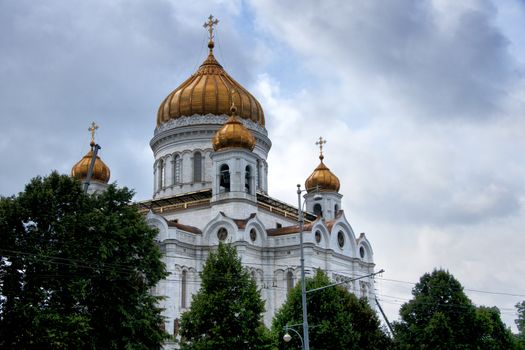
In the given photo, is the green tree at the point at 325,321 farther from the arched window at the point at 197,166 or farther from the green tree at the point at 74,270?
the arched window at the point at 197,166

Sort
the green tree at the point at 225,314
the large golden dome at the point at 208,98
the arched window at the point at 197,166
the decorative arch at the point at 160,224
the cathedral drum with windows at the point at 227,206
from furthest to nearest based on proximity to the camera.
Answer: the large golden dome at the point at 208,98
the arched window at the point at 197,166
the cathedral drum with windows at the point at 227,206
the decorative arch at the point at 160,224
the green tree at the point at 225,314

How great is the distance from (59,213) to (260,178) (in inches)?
1124

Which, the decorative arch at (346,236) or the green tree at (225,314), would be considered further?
the decorative arch at (346,236)

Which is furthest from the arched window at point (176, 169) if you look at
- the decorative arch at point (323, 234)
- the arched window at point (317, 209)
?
the decorative arch at point (323, 234)

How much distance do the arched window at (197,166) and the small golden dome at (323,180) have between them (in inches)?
366

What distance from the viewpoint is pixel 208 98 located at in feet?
187

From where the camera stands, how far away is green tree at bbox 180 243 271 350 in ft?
107

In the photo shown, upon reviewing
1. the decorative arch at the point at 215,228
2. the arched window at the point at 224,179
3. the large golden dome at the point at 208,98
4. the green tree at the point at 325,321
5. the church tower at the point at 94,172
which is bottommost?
the green tree at the point at 325,321

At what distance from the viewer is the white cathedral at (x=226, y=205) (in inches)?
1857

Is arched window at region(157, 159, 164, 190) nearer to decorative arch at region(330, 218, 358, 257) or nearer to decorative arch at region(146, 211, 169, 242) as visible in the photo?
decorative arch at region(146, 211, 169, 242)

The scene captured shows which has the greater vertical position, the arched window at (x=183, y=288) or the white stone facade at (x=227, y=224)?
the white stone facade at (x=227, y=224)

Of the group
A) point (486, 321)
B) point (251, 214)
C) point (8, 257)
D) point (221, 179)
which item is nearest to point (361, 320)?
point (486, 321)

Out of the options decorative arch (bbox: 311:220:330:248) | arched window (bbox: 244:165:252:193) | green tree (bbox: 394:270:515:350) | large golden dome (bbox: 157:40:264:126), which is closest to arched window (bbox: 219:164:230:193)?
arched window (bbox: 244:165:252:193)

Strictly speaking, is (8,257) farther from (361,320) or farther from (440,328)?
(440,328)
